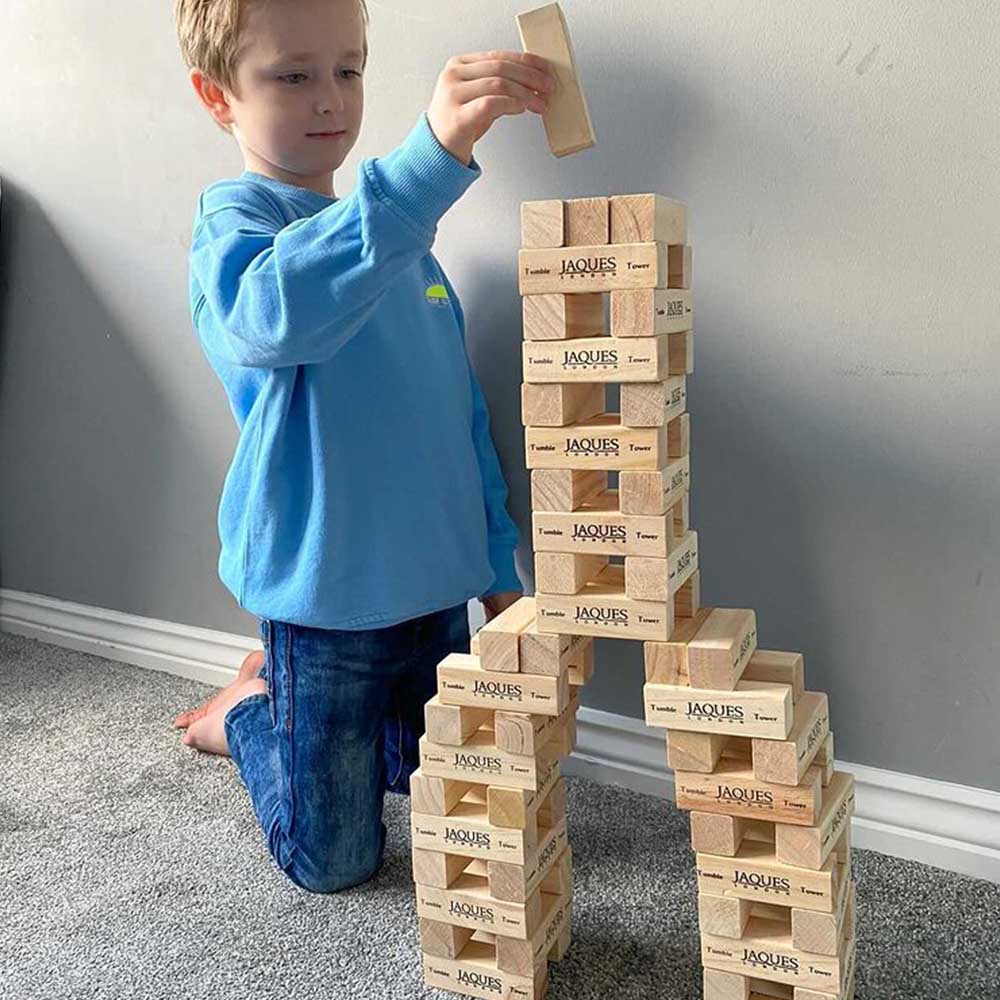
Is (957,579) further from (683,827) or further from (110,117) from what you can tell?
(110,117)

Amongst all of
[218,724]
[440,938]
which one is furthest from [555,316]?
[218,724]

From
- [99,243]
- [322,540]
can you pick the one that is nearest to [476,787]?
[322,540]

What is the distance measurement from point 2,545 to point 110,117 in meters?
0.74

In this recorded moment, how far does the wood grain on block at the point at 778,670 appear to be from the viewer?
0.90 meters

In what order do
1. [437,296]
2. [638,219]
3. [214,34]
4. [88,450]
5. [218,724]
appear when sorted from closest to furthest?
[638,219], [214,34], [437,296], [218,724], [88,450]

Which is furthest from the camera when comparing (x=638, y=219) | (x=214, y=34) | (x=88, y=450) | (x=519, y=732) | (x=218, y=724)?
(x=88, y=450)

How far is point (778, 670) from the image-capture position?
901mm

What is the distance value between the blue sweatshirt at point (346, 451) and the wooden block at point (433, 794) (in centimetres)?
21

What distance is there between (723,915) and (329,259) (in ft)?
1.94

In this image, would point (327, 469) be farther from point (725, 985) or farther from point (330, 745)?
point (725, 985)

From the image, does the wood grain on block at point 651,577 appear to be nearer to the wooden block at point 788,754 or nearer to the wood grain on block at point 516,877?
the wooden block at point 788,754

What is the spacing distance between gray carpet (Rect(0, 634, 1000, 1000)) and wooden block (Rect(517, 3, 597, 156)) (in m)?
0.69

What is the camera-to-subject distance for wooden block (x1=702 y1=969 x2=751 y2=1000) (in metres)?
0.90

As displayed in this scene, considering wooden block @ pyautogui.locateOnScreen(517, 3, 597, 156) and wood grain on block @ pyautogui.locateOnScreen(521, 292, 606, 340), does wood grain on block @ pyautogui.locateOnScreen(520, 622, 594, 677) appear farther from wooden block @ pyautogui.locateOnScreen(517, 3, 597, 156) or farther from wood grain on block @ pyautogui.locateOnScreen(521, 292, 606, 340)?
wooden block @ pyautogui.locateOnScreen(517, 3, 597, 156)
